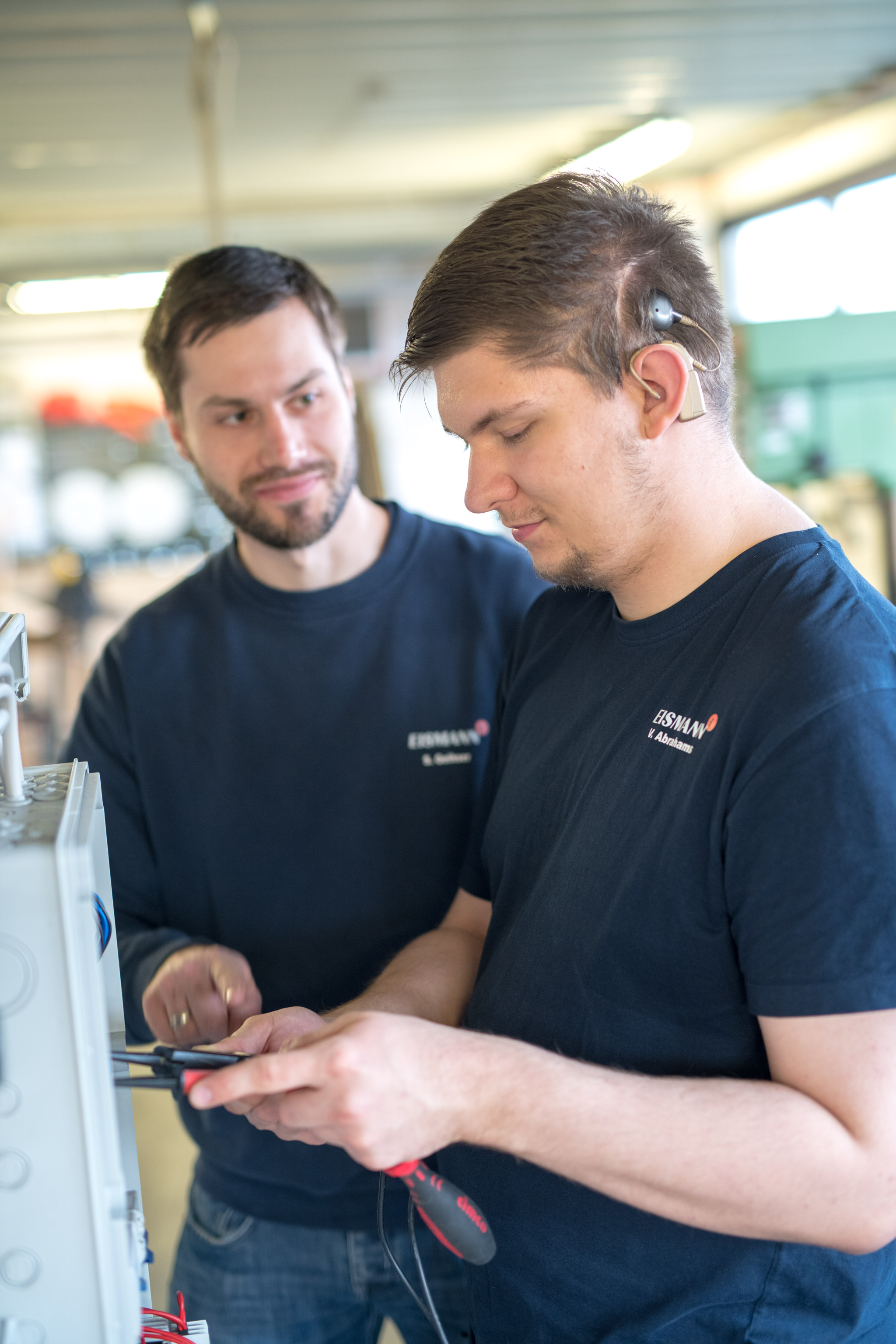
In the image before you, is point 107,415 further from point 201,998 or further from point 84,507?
point 201,998

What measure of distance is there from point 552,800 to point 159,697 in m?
0.63

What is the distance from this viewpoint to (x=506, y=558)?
5.04 feet

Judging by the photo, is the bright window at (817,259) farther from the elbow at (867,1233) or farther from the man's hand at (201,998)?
the elbow at (867,1233)

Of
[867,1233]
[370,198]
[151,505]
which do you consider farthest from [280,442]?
[151,505]

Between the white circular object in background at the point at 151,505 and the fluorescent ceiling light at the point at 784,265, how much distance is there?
426cm

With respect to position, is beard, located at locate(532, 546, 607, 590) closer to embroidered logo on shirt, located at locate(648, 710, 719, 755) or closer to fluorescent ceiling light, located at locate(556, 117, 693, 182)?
embroidered logo on shirt, located at locate(648, 710, 719, 755)

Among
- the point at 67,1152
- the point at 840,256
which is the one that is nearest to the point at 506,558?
the point at 67,1152

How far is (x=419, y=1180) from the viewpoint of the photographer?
0.82 meters

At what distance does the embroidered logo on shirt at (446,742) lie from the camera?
1.41 m

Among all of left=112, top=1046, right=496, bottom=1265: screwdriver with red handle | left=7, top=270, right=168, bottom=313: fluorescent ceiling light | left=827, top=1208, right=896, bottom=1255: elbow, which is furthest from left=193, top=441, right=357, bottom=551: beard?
left=7, top=270, right=168, bottom=313: fluorescent ceiling light

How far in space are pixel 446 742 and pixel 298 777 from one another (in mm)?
197

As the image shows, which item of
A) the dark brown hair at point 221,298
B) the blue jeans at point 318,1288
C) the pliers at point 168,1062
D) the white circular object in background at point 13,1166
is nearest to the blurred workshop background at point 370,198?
the blue jeans at point 318,1288

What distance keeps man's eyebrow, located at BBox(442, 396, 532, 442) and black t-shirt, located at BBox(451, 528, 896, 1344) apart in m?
0.23

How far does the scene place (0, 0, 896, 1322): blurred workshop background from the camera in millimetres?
4336
